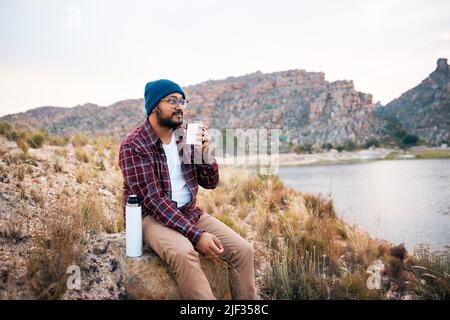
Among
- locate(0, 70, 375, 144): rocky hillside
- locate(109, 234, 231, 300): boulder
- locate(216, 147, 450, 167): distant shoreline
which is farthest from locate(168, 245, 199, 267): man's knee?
locate(0, 70, 375, 144): rocky hillside

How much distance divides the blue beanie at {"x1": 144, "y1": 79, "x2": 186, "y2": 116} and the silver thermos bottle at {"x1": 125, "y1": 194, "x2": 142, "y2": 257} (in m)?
0.75

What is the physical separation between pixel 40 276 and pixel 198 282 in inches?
39.9

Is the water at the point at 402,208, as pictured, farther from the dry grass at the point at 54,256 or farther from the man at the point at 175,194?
the dry grass at the point at 54,256

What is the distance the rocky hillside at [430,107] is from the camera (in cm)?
2425

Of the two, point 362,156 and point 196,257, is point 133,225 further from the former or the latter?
point 362,156

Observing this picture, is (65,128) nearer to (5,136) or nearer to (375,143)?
(5,136)

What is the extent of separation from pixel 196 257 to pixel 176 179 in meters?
0.69

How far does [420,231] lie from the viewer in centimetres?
577

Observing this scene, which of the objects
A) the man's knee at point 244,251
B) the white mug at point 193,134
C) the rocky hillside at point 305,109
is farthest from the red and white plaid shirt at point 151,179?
the rocky hillside at point 305,109

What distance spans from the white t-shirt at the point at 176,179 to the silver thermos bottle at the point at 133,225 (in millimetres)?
361

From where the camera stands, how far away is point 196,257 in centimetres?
210

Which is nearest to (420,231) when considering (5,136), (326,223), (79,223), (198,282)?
(326,223)

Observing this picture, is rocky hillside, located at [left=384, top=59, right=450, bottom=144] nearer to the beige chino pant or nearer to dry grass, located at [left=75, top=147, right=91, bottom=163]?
dry grass, located at [left=75, top=147, right=91, bottom=163]

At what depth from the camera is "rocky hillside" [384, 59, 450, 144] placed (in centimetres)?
2425
